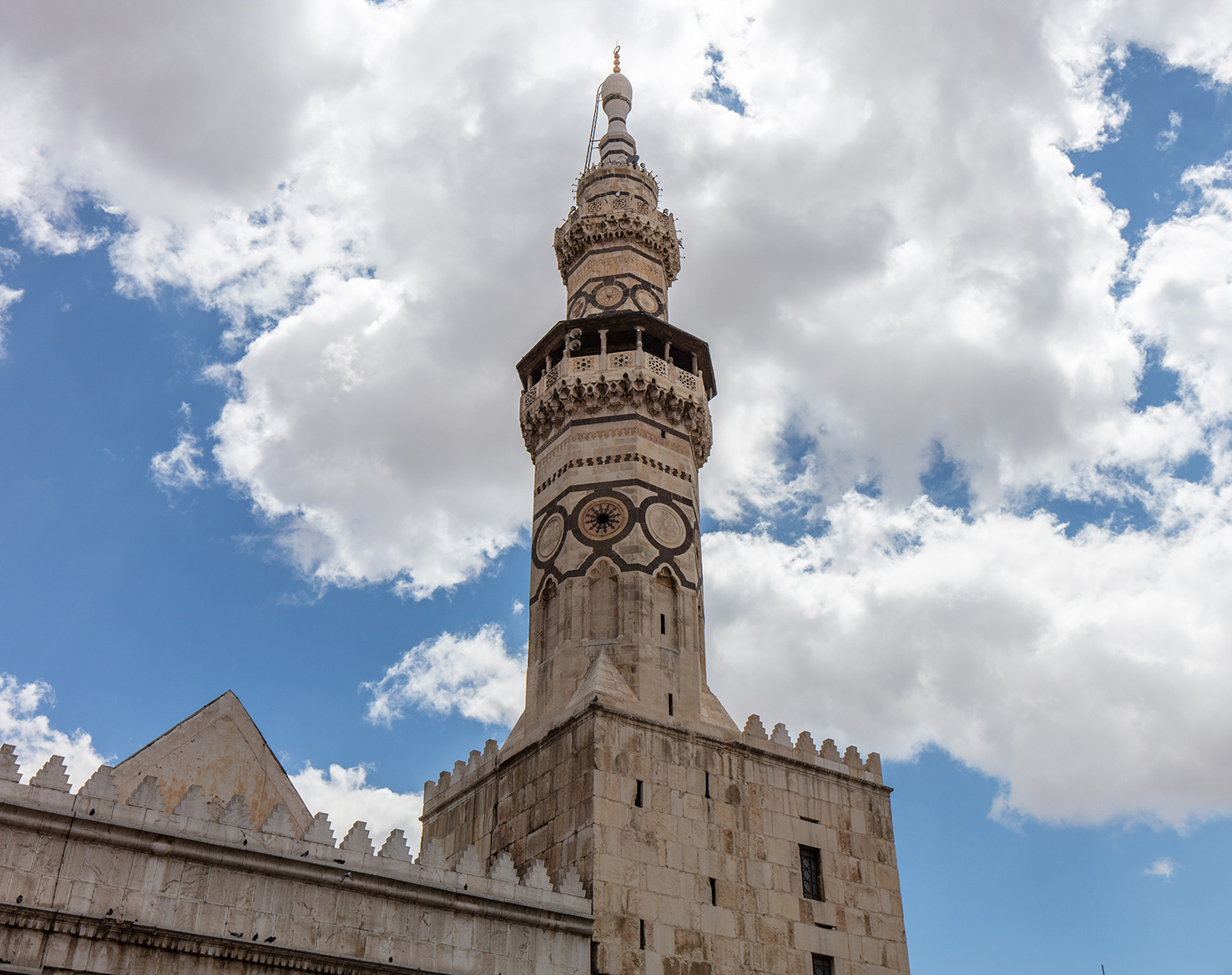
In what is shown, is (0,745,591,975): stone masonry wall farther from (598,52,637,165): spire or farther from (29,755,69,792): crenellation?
(598,52,637,165): spire

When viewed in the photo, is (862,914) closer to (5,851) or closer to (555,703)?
(555,703)

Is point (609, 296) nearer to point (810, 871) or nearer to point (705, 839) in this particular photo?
point (705, 839)

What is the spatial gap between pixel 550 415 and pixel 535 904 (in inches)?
584

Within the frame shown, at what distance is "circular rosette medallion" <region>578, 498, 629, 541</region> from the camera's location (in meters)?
27.7

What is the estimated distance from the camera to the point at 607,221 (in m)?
35.1

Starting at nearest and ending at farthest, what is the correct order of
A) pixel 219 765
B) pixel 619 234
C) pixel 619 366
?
1. pixel 219 765
2. pixel 619 366
3. pixel 619 234

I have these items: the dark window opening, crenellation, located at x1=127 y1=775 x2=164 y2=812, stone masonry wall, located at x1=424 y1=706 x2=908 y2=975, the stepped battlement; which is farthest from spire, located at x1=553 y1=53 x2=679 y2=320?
crenellation, located at x1=127 y1=775 x2=164 y2=812

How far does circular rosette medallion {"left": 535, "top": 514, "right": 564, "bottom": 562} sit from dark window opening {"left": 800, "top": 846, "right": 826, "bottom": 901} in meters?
10.2

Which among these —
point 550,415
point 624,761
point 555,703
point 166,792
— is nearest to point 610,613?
point 555,703

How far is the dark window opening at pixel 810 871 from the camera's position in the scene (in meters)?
23.8

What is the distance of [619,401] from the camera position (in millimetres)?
29812

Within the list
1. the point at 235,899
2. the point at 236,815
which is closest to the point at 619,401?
the point at 236,815

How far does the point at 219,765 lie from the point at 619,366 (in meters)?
15.7

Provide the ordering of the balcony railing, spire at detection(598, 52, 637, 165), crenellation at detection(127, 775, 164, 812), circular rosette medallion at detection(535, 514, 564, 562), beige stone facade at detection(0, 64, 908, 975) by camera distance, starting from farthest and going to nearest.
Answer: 1. spire at detection(598, 52, 637, 165)
2. the balcony railing
3. circular rosette medallion at detection(535, 514, 564, 562)
4. crenellation at detection(127, 775, 164, 812)
5. beige stone facade at detection(0, 64, 908, 975)
